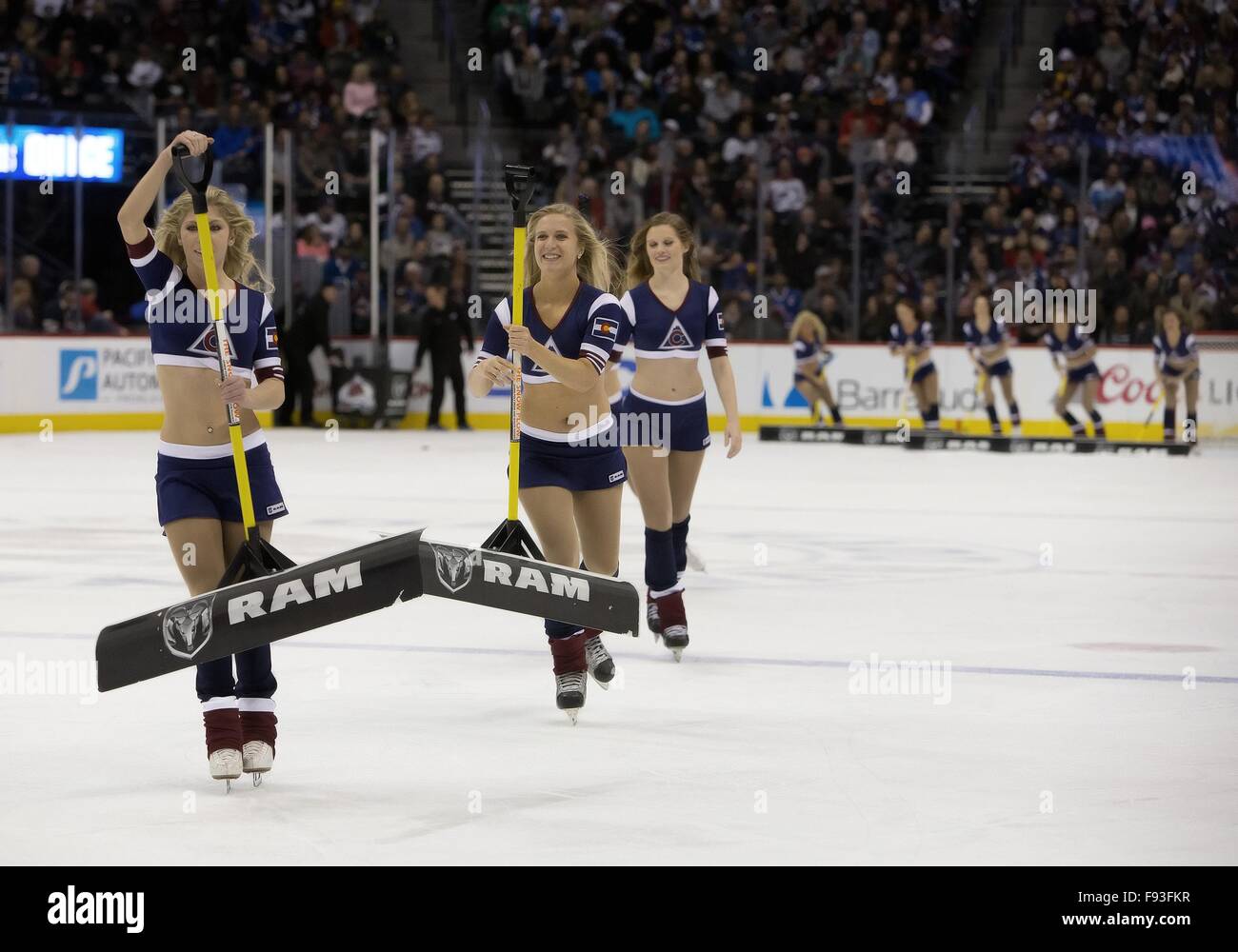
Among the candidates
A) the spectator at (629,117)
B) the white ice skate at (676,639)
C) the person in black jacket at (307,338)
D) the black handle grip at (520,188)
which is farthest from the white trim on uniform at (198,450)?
the spectator at (629,117)

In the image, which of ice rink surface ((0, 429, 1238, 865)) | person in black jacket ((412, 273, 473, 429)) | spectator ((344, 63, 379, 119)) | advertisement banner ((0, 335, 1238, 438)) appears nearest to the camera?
ice rink surface ((0, 429, 1238, 865))

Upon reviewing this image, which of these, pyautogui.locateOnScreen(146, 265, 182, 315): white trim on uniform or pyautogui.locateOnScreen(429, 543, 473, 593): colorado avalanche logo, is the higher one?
pyautogui.locateOnScreen(146, 265, 182, 315): white trim on uniform

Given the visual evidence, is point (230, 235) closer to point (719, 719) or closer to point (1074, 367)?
point (719, 719)

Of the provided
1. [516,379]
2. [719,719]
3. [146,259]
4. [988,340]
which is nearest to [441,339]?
[988,340]

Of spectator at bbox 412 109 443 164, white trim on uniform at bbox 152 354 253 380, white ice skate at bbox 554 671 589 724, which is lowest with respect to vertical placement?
white ice skate at bbox 554 671 589 724

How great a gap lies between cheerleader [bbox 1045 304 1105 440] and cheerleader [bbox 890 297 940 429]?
4.36ft

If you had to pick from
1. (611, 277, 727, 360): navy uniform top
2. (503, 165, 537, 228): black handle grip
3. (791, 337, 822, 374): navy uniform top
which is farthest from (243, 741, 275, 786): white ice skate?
(791, 337, 822, 374): navy uniform top

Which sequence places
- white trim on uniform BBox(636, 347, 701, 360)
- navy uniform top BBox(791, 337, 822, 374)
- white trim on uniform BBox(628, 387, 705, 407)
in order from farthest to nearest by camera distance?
navy uniform top BBox(791, 337, 822, 374), white trim on uniform BBox(636, 347, 701, 360), white trim on uniform BBox(628, 387, 705, 407)

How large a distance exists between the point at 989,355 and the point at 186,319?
16.2 meters

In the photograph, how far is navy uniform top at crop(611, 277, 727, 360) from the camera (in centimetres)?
798

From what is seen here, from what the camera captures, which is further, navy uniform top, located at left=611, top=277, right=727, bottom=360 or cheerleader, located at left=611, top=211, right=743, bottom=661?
navy uniform top, located at left=611, top=277, right=727, bottom=360

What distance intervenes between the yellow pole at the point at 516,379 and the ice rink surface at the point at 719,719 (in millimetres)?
784

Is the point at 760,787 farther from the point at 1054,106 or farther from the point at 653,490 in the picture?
the point at 1054,106

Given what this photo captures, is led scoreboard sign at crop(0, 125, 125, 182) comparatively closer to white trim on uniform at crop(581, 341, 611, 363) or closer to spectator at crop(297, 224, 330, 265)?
spectator at crop(297, 224, 330, 265)
